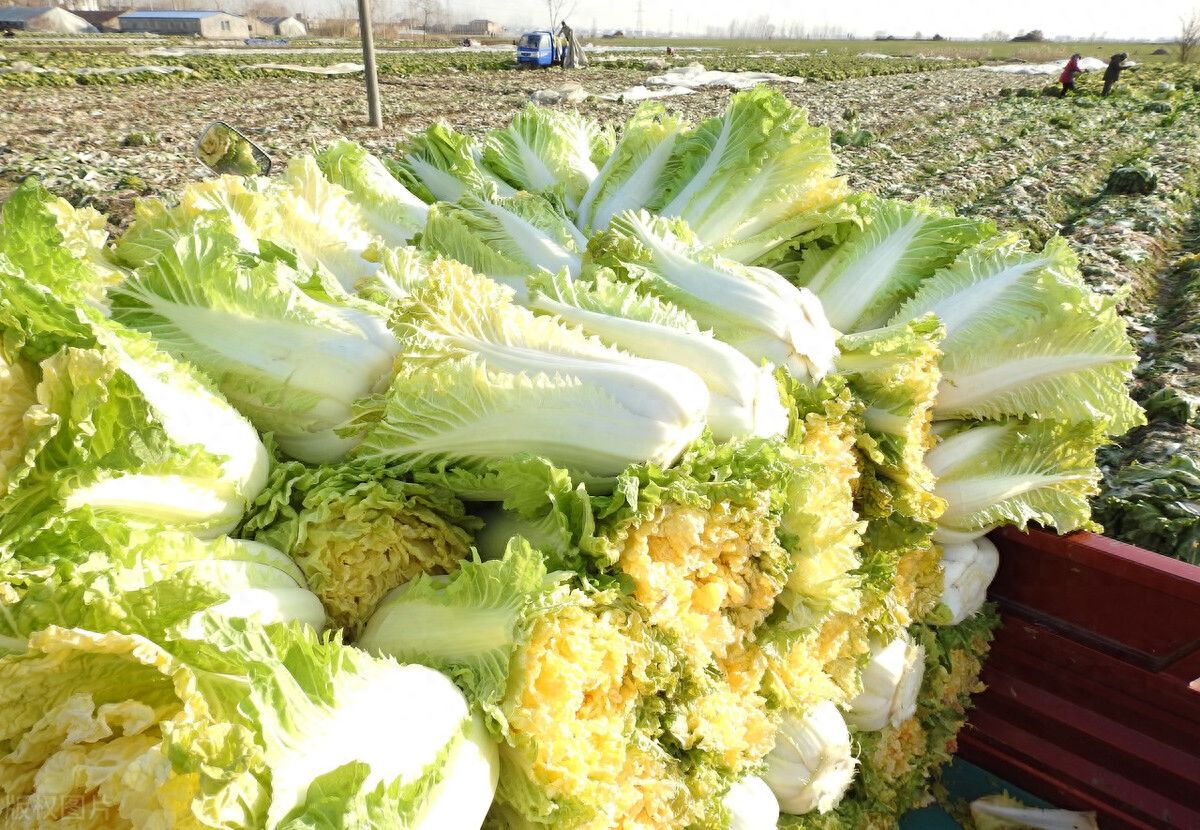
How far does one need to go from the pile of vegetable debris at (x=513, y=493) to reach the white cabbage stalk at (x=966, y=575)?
0.02m

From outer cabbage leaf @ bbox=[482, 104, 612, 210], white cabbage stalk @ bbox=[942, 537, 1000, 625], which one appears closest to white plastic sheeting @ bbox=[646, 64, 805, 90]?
outer cabbage leaf @ bbox=[482, 104, 612, 210]

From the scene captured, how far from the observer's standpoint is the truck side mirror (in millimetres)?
3543

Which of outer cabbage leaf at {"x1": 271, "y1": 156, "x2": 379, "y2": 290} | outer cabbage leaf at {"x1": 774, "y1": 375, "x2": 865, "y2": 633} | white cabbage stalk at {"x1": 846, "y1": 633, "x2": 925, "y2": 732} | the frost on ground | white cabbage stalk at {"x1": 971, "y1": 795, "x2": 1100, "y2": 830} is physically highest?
outer cabbage leaf at {"x1": 271, "y1": 156, "x2": 379, "y2": 290}

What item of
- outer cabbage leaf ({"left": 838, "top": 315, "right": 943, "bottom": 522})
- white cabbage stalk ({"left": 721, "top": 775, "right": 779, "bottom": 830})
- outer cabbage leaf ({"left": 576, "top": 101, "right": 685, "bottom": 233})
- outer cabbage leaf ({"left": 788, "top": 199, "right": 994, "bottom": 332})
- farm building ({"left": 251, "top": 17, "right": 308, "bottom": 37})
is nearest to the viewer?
white cabbage stalk ({"left": 721, "top": 775, "right": 779, "bottom": 830})

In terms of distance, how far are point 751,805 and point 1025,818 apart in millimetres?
1553

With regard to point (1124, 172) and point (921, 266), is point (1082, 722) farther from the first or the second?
point (1124, 172)

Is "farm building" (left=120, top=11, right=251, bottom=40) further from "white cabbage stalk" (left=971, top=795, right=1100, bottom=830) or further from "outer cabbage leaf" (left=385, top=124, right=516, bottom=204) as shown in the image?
"white cabbage stalk" (left=971, top=795, right=1100, bottom=830)

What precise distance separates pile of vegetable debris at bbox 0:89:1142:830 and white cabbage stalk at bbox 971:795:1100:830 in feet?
0.76

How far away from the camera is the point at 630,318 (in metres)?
2.27

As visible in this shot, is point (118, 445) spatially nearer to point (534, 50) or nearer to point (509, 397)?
point (509, 397)

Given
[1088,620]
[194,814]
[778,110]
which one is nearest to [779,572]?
[194,814]

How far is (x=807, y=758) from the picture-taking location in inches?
101

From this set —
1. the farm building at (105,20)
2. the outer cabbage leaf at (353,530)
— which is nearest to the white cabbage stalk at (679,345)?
the outer cabbage leaf at (353,530)

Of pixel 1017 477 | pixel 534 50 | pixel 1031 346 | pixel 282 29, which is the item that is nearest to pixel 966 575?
pixel 1017 477
